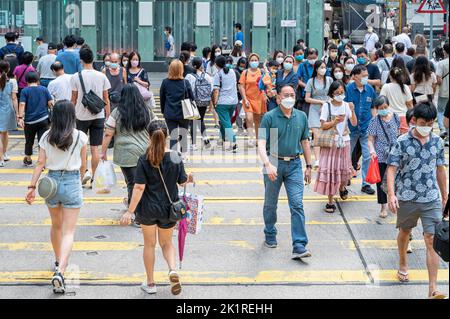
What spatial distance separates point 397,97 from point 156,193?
510 cm

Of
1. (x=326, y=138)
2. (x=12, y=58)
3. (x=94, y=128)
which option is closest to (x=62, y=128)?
(x=326, y=138)

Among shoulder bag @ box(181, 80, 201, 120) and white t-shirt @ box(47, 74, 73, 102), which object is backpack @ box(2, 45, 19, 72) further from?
shoulder bag @ box(181, 80, 201, 120)

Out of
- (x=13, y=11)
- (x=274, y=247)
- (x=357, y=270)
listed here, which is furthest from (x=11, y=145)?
(x=13, y=11)

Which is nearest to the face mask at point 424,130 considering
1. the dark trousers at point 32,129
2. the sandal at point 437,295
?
the sandal at point 437,295


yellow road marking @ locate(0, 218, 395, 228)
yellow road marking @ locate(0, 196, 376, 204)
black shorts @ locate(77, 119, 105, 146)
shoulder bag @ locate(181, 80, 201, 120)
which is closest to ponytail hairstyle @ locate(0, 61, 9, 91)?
black shorts @ locate(77, 119, 105, 146)

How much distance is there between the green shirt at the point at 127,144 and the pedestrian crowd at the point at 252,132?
13 millimetres

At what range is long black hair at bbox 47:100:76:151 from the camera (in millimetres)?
8219

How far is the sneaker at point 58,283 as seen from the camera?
802 centimetres

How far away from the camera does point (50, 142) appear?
8250 mm

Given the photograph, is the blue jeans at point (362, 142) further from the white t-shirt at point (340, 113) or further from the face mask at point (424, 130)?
the face mask at point (424, 130)

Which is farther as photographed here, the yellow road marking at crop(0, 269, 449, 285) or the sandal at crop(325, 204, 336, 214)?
the sandal at crop(325, 204, 336, 214)

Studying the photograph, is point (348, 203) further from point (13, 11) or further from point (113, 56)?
point (13, 11)

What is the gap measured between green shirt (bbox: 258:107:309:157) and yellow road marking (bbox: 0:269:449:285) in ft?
4.53

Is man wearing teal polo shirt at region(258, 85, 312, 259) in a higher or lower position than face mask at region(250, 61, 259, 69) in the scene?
lower
